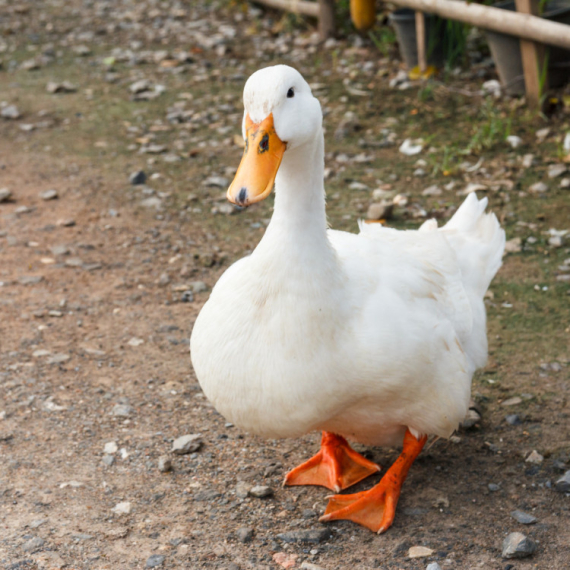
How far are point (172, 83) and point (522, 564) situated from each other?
723 cm

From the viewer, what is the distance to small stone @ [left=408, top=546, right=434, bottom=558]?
2947 mm

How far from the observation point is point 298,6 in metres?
9.64

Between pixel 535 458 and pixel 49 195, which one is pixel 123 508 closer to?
pixel 535 458

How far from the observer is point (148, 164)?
22.6ft

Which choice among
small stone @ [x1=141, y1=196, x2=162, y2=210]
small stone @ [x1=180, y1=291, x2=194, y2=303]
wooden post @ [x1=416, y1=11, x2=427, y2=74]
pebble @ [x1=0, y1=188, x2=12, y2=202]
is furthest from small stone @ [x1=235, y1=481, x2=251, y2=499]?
wooden post @ [x1=416, y1=11, x2=427, y2=74]

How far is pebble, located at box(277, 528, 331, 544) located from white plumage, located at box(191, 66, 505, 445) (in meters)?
0.44

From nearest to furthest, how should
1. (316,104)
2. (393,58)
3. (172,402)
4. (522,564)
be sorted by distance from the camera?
(316,104), (522,564), (172,402), (393,58)

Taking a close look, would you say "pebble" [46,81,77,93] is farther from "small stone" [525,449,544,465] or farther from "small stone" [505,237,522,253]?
"small stone" [525,449,544,465]

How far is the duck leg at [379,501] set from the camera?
3139 millimetres

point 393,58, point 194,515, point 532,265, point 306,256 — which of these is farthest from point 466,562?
point 393,58

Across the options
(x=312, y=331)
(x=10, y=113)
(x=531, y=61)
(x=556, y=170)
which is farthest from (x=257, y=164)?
(x=10, y=113)

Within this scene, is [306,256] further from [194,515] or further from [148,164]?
[148,164]

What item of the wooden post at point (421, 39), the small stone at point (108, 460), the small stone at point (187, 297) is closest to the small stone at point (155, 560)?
the small stone at point (108, 460)

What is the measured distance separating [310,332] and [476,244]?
1434mm
